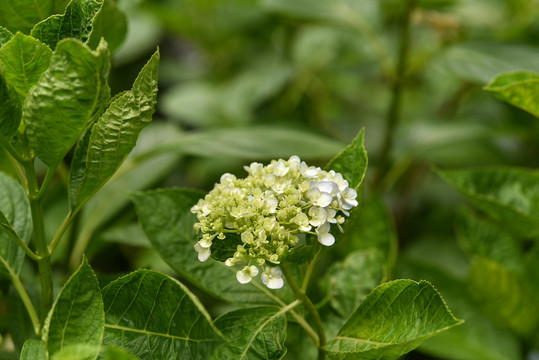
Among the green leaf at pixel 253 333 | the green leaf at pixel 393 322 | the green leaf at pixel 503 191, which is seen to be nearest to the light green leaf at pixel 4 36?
the green leaf at pixel 253 333

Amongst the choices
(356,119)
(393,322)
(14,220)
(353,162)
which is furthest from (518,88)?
(356,119)

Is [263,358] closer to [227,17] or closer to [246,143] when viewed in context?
[246,143]

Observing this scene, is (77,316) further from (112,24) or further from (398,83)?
(398,83)

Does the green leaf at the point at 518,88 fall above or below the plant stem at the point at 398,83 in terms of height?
above

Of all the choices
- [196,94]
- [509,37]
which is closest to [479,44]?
[509,37]

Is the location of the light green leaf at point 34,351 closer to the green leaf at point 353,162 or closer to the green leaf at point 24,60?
the green leaf at point 24,60

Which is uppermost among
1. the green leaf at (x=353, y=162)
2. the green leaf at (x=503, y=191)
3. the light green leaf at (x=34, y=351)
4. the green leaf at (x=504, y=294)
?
the green leaf at (x=353, y=162)
